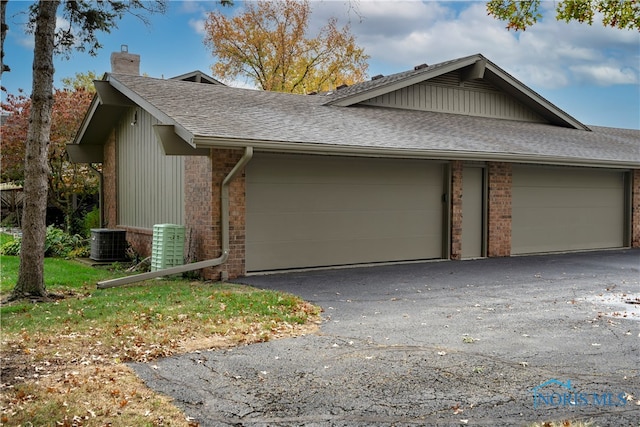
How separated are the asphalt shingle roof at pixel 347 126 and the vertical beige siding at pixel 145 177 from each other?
1.19 meters

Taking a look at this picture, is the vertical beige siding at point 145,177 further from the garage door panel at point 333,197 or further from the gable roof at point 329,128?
the garage door panel at point 333,197

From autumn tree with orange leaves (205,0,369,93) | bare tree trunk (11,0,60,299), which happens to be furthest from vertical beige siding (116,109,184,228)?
autumn tree with orange leaves (205,0,369,93)

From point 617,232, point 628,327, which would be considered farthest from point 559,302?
point 617,232

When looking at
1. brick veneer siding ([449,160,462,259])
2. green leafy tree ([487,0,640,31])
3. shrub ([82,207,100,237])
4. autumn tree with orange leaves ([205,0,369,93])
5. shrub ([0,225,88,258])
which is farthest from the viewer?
autumn tree with orange leaves ([205,0,369,93])

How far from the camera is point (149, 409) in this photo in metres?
4.43

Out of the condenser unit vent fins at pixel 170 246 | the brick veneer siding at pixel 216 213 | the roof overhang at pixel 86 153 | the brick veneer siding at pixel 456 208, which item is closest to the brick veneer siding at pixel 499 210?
the brick veneer siding at pixel 456 208

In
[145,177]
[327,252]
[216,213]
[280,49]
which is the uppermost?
[280,49]

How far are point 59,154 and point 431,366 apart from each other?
56.6 ft

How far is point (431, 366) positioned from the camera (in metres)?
5.41

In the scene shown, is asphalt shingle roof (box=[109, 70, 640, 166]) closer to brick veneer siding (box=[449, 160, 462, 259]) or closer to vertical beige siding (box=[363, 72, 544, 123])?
vertical beige siding (box=[363, 72, 544, 123])

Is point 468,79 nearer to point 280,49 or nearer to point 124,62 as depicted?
point 124,62

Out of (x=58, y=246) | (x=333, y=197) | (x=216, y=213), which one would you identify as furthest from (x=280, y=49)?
(x=216, y=213)

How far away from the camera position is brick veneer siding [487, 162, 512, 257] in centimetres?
1387

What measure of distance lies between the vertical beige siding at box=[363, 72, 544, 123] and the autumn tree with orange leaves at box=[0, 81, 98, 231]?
10154 mm
